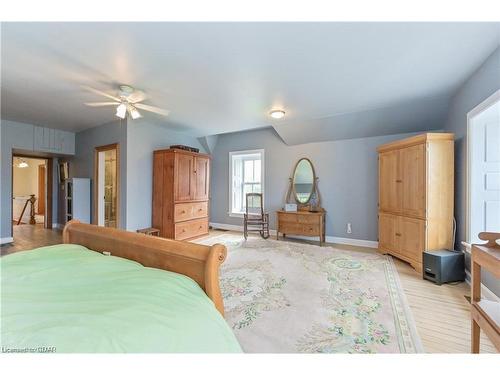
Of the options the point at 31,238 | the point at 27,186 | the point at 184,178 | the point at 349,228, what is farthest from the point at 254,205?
the point at 27,186

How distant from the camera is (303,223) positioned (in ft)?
14.5

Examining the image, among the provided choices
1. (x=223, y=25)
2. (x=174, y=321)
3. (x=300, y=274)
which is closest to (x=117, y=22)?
(x=223, y=25)

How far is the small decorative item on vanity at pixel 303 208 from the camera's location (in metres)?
4.33

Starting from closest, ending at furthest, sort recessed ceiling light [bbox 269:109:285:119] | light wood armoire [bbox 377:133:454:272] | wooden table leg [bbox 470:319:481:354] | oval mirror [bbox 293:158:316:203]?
wooden table leg [bbox 470:319:481:354] → light wood armoire [bbox 377:133:454:272] → recessed ceiling light [bbox 269:109:285:119] → oval mirror [bbox 293:158:316:203]

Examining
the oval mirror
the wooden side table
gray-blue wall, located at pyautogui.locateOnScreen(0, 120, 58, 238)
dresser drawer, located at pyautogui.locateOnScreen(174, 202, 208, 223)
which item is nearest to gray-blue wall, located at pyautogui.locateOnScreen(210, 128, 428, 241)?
the oval mirror

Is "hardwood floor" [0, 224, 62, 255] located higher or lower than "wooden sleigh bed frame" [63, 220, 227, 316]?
lower

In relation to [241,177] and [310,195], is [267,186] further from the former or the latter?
[310,195]

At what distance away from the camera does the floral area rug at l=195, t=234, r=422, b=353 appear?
64.1 inches

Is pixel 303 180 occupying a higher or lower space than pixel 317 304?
higher

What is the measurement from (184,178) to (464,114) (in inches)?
168

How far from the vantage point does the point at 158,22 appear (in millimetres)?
1665

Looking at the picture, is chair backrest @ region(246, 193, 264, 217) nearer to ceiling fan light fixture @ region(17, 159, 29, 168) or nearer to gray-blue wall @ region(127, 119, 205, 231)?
gray-blue wall @ region(127, 119, 205, 231)

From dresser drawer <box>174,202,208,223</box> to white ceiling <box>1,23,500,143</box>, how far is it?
173 centimetres
